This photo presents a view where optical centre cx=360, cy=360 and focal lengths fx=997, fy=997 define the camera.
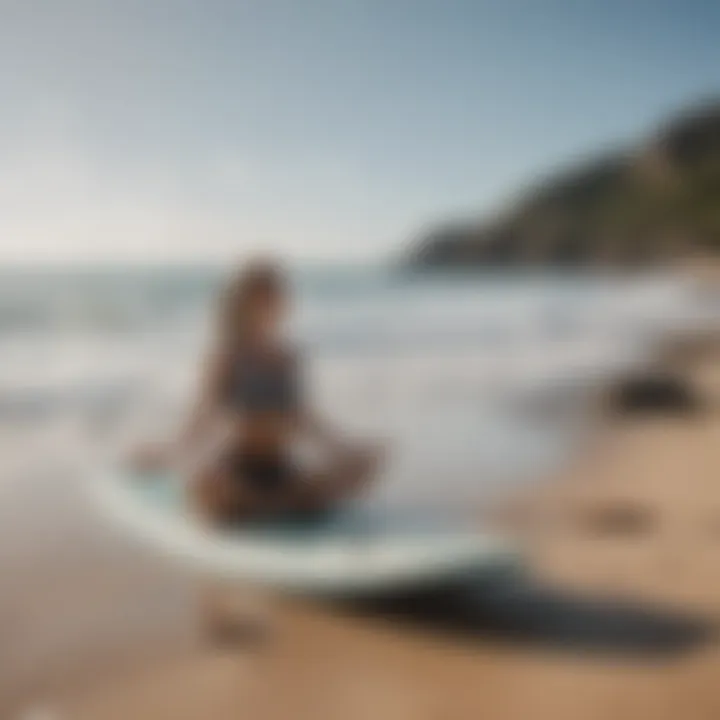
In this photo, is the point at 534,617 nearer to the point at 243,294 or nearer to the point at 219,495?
the point at 219,495

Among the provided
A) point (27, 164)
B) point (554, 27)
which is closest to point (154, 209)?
point (27, 164)

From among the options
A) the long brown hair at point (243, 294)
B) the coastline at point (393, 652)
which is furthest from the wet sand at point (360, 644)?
the long brown hair at point (243, 294)

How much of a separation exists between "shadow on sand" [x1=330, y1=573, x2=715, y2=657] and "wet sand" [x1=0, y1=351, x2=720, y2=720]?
0.01 meters

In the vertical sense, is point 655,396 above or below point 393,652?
above

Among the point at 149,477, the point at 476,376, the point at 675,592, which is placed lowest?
the point at 675,592

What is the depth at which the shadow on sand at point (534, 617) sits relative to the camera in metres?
1.12

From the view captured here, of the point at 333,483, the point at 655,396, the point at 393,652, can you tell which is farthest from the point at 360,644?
the point at 655,396

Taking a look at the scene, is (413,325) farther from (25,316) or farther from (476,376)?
(25,316)

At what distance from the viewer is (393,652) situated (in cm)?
112

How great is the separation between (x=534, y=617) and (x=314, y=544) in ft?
0.86

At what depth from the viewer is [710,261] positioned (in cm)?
121

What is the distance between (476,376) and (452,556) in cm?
21

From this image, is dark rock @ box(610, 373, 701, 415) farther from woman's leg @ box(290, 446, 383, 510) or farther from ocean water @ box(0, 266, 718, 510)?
woman's leg @ box(290, 446, 383, 510)

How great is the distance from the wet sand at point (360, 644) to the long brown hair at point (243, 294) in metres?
0.26
